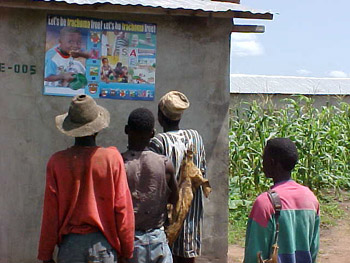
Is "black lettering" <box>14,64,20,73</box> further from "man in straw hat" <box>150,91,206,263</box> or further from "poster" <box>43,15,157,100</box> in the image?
"man in straw hat" <box>150,91,206,263</box>

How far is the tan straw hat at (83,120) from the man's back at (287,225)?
1.23 metres

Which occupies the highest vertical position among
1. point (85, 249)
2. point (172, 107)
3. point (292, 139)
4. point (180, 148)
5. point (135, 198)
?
point (172, 107)

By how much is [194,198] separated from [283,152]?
1677mm

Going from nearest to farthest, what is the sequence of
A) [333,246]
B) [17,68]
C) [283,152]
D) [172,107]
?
[283,152]
[172,107]
[17,68]
[333,246]

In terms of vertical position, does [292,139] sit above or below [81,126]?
below

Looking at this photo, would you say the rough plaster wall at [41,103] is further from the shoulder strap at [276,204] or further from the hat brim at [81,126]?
the shoulder strap at [276,204]

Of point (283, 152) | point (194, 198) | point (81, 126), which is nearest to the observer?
point (283, 152)

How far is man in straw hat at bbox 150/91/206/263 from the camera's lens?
4.75 meters

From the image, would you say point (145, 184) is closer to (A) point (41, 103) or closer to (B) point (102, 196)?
(B) point (102, 196)

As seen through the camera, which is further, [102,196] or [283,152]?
[102,196]

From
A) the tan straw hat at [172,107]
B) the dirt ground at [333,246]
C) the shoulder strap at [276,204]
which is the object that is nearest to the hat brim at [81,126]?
the tan straw hat at [172,107]

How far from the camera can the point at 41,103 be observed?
5898mm

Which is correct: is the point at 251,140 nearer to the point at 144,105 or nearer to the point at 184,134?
the point at 144,105

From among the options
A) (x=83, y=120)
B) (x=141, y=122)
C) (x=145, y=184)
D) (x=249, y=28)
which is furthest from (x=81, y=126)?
(x=249, y=28)
